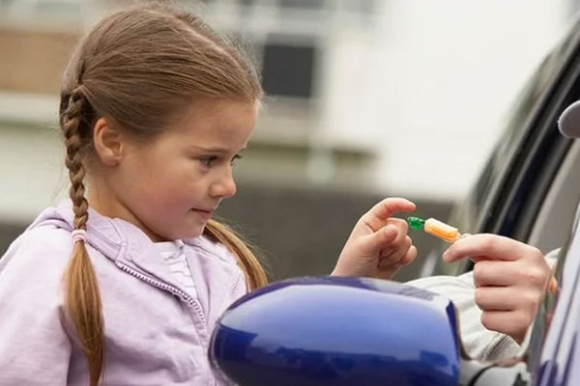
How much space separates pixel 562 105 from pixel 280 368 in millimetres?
1868

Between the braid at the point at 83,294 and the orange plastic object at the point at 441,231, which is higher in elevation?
the orange plastic object at the point at 441,231

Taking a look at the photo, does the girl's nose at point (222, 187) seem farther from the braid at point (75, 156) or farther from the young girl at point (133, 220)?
the braid at point (75, 156)

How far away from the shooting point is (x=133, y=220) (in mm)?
2926

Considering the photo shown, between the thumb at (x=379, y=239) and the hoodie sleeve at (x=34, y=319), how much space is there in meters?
0.54

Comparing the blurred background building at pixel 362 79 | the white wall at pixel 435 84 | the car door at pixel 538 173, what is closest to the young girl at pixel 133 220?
the car door at pixel 538 173

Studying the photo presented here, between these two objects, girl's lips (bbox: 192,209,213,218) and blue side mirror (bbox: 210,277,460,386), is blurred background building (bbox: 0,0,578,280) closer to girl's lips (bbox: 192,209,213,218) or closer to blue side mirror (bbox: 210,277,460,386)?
girl's lips (bbox: 192,209,213,218)

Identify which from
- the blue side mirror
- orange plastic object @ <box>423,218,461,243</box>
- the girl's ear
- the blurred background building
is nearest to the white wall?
the blurred background building

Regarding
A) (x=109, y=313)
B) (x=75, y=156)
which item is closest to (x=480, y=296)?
(x=109, y=313)

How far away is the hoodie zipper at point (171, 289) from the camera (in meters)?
2.85

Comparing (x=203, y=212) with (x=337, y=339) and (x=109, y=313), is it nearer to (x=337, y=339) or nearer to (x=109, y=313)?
(x=109, y=313)

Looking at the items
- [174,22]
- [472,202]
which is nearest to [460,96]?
[472,202]

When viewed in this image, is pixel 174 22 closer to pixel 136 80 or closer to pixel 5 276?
pixel 136 80

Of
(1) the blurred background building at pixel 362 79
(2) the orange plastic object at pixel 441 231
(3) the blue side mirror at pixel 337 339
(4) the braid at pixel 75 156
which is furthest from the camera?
(1) the blurred background building at pixel 362 79

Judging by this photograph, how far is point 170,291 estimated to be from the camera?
113 inches
